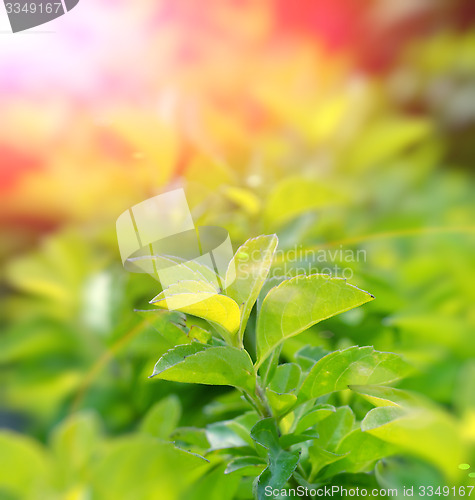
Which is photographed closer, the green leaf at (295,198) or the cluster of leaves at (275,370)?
the cluster of leaves at (275,370)

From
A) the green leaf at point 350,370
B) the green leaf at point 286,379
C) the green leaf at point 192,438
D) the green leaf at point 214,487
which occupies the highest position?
the green leaf at point 350,370

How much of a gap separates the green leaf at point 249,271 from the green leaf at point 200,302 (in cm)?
2

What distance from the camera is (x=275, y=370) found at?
1.07 feet

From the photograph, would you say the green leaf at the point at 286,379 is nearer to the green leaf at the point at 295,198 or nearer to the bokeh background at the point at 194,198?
the bokeh background at the point at 194,198

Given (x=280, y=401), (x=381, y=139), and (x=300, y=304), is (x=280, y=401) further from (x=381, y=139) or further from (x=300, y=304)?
(x=381, y=139)

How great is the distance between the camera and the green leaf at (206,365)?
0.89ft

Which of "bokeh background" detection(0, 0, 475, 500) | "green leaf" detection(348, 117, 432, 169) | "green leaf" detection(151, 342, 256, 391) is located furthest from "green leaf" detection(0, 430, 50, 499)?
"green leaf" detection(348, 117, 432, 169)

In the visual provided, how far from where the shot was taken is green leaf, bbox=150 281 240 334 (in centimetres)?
27

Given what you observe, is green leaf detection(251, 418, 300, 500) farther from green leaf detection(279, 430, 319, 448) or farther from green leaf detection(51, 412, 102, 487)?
green leaf detection(51, 412, 102, 487)

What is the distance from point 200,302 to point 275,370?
0.08 m

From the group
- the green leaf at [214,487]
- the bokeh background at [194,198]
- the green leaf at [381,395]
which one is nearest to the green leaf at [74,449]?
the bokeh background at [194,198]

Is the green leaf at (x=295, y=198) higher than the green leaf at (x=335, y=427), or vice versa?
the green leaf at (x=295, y=198)

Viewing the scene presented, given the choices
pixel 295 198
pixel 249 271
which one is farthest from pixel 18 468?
pixel 295 198

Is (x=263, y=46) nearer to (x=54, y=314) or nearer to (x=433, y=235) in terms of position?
(x=433, y=235)
